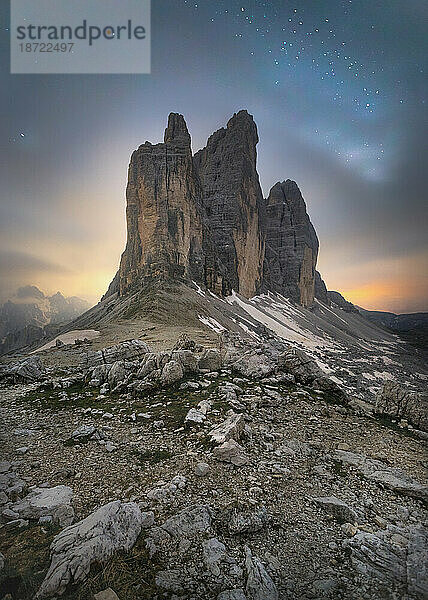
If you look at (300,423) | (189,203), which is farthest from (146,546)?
(189,203)

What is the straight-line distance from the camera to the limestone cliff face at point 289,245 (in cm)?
12838

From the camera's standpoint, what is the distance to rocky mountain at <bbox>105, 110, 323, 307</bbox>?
5641 centimetres

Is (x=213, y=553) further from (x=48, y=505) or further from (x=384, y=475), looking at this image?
(x=384, y=475)

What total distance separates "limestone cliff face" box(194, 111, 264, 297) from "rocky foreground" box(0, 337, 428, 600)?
267 ft

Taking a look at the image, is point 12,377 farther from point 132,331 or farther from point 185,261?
point 185,261

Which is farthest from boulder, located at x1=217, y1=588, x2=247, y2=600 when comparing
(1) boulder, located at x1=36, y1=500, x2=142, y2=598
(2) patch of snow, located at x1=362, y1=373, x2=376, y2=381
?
(2) patch of snow, located at x1=362, y1=373, x2=376, y2=381

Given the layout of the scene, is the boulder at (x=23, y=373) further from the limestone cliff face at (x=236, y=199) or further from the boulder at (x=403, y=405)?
the limestone cliff face at (x=236, y=199)

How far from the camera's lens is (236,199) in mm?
95250

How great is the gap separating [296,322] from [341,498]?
8717 centimetres

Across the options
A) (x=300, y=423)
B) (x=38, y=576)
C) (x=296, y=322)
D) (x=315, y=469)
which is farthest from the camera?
(x=296, y=322)

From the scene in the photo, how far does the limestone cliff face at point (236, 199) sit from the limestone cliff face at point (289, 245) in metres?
23.2

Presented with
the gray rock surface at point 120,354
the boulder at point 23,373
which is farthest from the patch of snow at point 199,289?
the boulder at point 23,373

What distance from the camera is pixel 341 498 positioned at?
4.14m

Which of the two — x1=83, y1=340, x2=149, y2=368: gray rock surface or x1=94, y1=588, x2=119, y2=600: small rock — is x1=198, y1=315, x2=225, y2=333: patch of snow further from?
x1=94, y1=588, x2=119, y2=600: small rock
